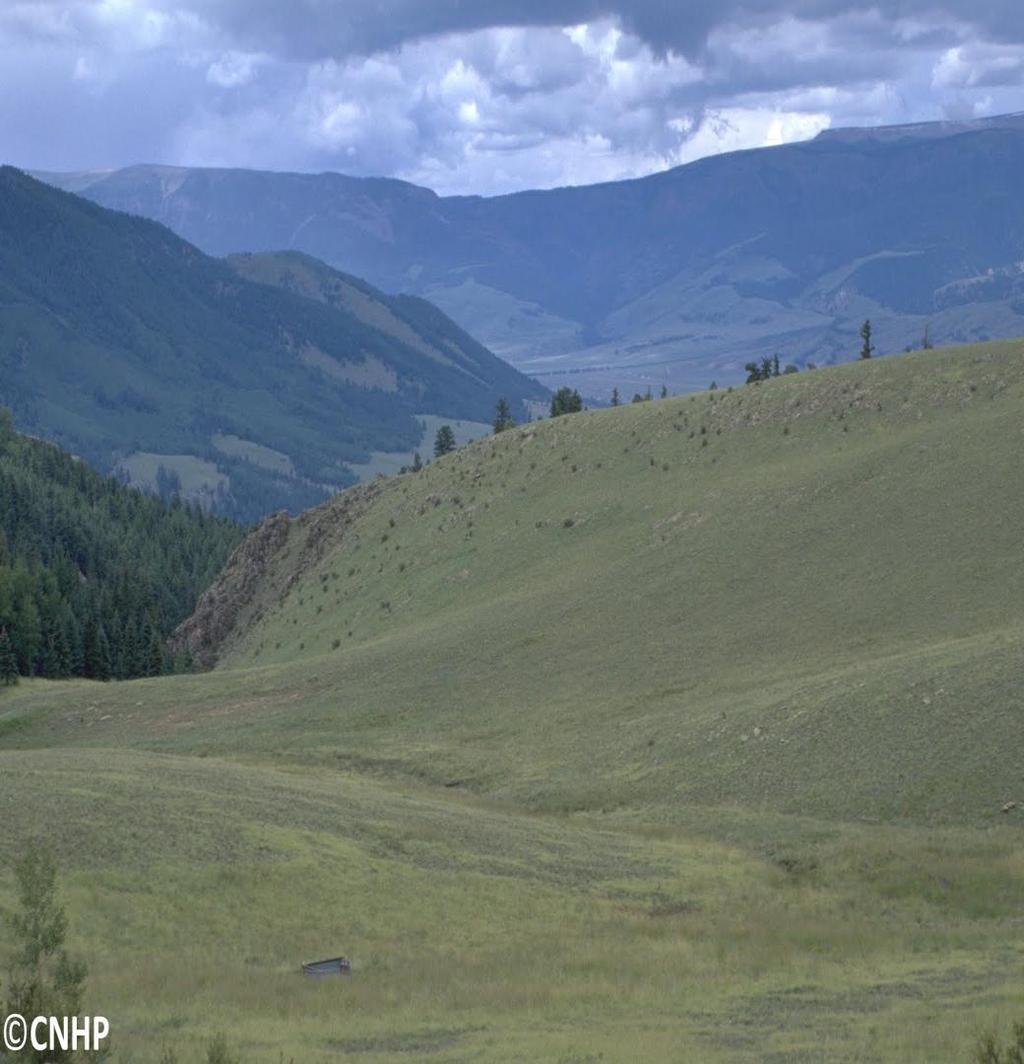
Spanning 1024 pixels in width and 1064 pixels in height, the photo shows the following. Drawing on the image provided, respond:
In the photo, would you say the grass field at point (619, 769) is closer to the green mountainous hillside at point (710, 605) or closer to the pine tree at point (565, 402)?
the green mountainous hillside at point (710, 605)

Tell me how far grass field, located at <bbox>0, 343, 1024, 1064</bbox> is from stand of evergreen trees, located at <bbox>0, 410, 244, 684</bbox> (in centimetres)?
1184

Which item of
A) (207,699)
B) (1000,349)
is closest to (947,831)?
(207,699)

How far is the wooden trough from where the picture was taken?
28.8 meters

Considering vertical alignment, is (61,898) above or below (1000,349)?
below

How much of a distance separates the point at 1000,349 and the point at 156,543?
Result: 120797mm

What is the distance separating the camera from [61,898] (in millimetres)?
31625

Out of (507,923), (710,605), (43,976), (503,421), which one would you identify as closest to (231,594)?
(503,421)

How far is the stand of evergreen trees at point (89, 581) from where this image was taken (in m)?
108

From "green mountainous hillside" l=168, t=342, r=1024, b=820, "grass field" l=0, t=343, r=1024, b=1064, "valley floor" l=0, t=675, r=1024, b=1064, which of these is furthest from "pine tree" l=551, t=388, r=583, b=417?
"valley floor" l=0, t=675, r=1024, b=1064

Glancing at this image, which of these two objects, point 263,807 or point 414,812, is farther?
point 414,812

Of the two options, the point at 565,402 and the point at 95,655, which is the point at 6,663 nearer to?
the point at 95,655

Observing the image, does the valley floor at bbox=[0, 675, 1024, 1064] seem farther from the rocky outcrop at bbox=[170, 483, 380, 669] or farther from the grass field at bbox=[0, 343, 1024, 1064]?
the rocky outcrop at bbox=[170, 483, 380, 669]

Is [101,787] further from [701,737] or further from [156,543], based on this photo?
[156,543]

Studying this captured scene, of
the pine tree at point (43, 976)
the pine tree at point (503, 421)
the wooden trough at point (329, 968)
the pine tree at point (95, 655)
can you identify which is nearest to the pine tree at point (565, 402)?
the pine tree at point (503, 421)
